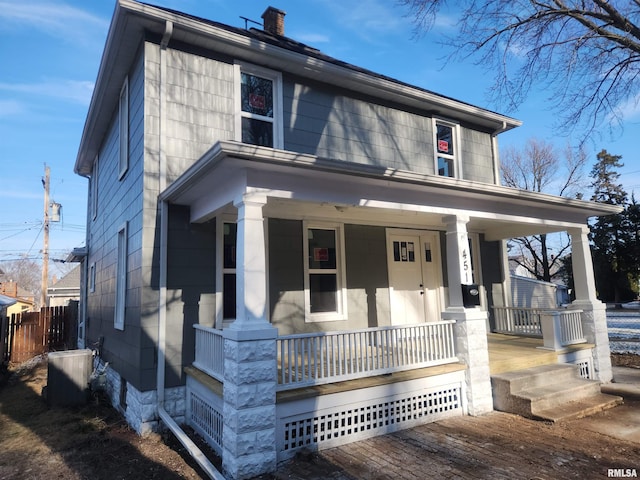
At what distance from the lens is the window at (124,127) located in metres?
6.55

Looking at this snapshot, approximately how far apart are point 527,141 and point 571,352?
21.4 metres

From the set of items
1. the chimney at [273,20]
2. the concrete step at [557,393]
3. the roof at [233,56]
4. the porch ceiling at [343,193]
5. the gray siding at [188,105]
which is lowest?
the concrete step at [557,393]

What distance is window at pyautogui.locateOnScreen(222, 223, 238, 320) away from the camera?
→ 5.78 metres

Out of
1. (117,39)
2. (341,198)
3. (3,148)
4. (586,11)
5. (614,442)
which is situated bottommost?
(614,442)

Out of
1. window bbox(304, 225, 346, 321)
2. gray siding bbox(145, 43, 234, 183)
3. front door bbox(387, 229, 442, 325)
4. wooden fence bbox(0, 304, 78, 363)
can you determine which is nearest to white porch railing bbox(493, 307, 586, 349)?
front door bbox(387, 229, 442, 325)

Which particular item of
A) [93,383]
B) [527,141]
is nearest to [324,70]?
[93,383]

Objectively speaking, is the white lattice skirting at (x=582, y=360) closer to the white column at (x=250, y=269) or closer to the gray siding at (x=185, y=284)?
the white column at (x=250, y=269)

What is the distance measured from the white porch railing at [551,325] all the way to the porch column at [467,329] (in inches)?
73.6

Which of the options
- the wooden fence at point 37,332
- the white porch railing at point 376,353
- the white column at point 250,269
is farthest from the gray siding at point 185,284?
the wooden fence at point 37,332

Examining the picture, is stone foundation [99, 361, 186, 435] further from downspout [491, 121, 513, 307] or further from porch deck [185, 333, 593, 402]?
downspout [491, 121, 513, 307]

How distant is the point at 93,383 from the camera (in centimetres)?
712

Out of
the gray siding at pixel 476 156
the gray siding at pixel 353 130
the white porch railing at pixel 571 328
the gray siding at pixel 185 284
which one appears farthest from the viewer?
the gray siding at pixel 476 156

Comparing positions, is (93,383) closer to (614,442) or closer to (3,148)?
(614,442)

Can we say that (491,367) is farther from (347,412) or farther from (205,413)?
(205,413)
